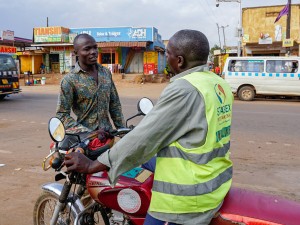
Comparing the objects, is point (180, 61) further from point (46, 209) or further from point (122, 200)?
point (46, 209)

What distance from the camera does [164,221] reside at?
1564mm

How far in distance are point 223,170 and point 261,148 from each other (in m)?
4.98

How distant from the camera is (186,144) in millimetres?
1472

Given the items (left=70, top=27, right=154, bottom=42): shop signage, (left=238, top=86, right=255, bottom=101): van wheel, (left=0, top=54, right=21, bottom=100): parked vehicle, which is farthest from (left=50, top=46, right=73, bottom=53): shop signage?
(left=238, top=86, right=255, bottom=101): van wheel

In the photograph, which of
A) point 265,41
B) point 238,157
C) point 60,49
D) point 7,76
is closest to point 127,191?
point 238,157

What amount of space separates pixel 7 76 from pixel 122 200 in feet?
46.4

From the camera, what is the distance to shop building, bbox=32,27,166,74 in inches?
1109

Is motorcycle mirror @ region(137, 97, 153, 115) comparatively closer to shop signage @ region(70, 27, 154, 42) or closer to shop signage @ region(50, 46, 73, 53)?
shop signage @ region(70, 27, 154, 42)

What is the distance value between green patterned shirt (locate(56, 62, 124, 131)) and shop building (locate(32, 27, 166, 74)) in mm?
25169

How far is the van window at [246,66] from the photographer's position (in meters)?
14.3

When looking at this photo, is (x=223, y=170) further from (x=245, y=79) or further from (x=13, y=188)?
(x=245, y=79)

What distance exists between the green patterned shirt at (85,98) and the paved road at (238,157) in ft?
4.48

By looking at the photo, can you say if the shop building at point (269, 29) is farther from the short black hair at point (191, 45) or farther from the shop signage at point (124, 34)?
the short black hair at point (191, 45)

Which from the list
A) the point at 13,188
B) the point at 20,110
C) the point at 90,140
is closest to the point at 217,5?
the point at 20,110
